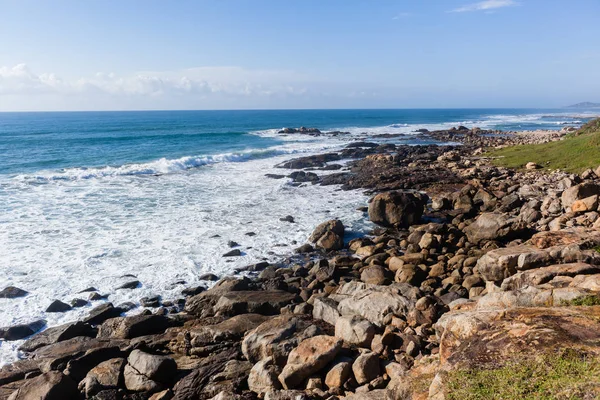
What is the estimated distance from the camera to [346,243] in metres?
19.1

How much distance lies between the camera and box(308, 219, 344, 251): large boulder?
18.4 metres

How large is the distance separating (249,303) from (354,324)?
4187 millimetres

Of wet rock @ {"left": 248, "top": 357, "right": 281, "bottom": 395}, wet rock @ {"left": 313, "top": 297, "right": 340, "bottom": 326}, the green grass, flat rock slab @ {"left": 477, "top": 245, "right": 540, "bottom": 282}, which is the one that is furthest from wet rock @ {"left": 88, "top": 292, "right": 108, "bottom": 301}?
the green grass

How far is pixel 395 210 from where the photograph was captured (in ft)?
69.3

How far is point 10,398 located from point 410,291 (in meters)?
9.29

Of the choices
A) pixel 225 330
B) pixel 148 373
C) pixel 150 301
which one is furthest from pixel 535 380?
pixel 150 301

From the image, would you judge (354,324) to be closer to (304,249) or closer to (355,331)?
(355,331)

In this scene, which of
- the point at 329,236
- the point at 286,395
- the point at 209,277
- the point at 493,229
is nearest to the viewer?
the point at 286,395

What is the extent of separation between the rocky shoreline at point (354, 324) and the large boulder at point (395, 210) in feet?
6.30

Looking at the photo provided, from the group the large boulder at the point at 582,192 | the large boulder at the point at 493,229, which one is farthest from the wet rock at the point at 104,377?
the large boulder at the point at 582,192

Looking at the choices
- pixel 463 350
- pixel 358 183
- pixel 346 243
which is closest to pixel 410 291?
pixel 463 350

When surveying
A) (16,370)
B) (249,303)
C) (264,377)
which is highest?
(264,377)

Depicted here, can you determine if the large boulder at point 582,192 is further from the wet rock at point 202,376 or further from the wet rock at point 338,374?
the wet rock at point 202,376

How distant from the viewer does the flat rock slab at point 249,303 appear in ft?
40.2
